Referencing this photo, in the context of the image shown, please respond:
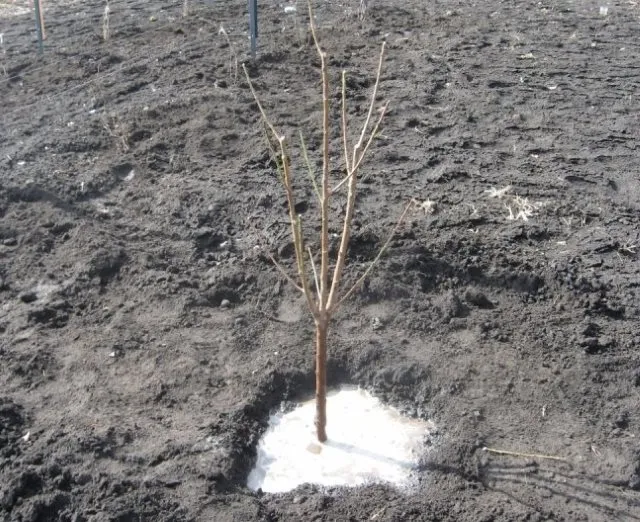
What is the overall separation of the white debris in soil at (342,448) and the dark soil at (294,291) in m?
0.07

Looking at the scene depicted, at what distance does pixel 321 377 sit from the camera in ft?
10.1

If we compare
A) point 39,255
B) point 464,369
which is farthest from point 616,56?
point 39,255

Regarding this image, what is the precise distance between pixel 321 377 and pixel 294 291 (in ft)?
3.73

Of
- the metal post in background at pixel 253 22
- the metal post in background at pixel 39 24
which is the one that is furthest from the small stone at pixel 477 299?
the metal post in background at pixel 39 24

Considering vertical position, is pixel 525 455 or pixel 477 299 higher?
pixel 477 299

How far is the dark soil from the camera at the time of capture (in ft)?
10.2

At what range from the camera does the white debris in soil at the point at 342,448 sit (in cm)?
320

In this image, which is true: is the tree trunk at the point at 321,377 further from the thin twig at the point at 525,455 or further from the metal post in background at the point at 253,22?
the metal post in background at the point at 253,22

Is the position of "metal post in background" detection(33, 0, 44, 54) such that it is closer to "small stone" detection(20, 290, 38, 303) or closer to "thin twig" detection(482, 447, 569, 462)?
"small stone" detection(20, 290, 38, 303)

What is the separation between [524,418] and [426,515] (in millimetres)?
707

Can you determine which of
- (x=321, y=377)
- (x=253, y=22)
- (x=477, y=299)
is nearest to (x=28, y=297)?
(x=321, y=377)

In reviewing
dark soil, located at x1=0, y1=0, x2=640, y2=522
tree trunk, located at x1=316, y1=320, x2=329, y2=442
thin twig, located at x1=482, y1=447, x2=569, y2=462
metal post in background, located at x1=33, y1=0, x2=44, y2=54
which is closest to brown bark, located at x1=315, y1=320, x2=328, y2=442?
tree trunk, located at x1=316, y1=320, x2=329, y2=442

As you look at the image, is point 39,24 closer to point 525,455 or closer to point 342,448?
point 342,448

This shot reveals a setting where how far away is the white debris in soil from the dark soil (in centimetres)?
7
